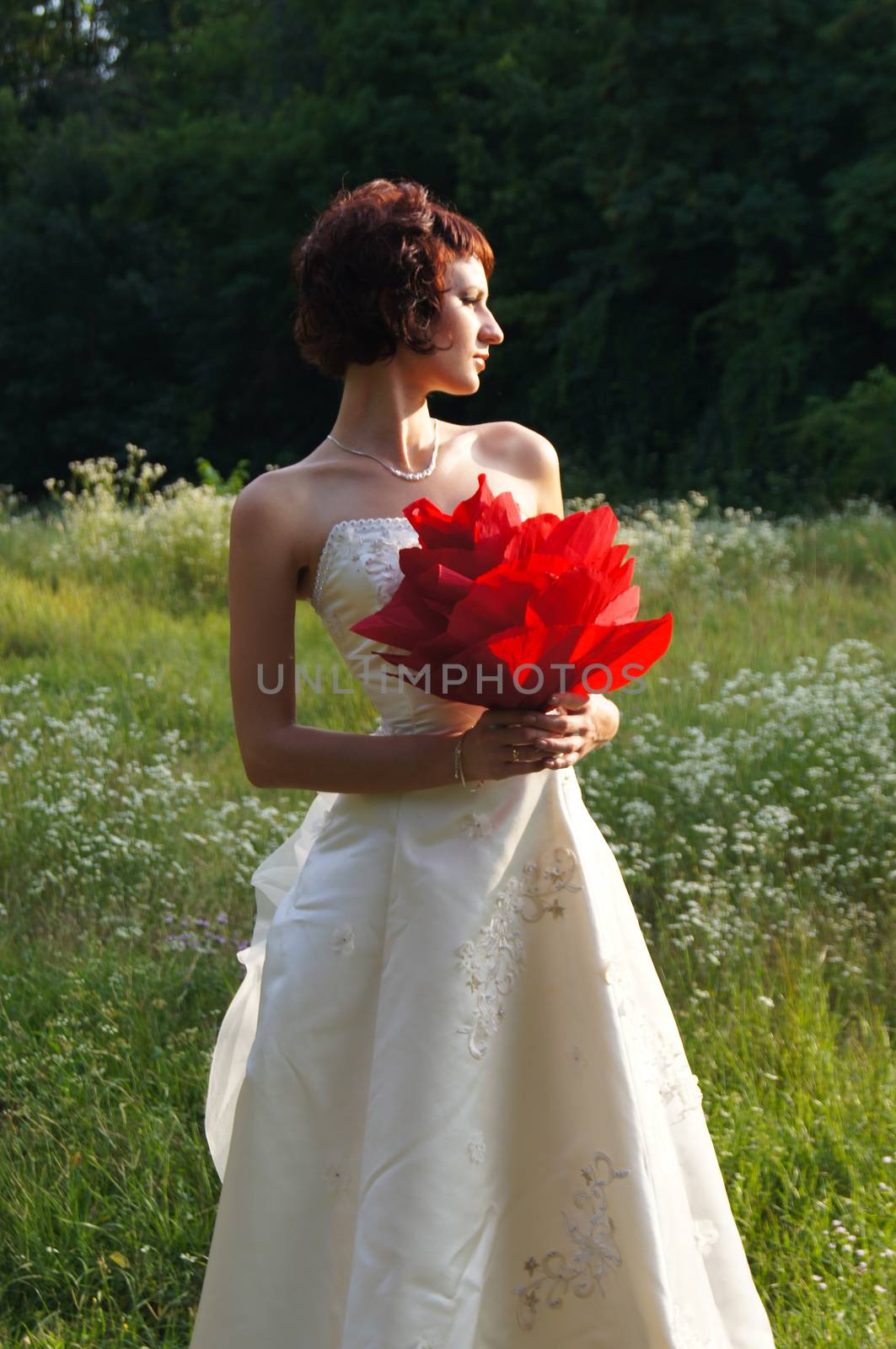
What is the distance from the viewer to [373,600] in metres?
2.04

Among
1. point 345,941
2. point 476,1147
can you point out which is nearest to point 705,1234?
point 476,1147

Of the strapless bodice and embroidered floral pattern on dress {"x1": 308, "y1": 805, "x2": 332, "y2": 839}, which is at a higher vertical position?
the strapless bodice

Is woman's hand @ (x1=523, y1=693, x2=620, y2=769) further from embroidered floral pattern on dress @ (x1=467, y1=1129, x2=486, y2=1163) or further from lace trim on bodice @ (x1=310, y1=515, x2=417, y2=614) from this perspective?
embroidered floral pattern on dress @ (x1=467, y1=1129, x2=486, y2=1163)

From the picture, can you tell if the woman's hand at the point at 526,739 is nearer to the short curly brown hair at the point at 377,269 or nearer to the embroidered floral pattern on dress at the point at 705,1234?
the short curly brown hair at the point at 377,269

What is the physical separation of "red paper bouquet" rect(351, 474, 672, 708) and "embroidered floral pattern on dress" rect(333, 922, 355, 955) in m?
0.42

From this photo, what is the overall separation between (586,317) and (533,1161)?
21.0 metres

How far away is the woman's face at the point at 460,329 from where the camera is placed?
211cm

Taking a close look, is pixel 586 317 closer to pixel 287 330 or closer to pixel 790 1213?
pixel 287 330

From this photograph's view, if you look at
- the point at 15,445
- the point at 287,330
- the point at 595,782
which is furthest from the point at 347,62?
the point at 595,782

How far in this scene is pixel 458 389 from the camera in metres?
2.22

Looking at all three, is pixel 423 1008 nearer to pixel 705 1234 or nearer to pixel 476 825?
pixel 476 825

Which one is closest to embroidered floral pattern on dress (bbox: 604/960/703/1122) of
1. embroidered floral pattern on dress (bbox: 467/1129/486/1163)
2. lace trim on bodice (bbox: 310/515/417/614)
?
embroidered floral pattern on dress (bbox: 467/1129/486/1163)

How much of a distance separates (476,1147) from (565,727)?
63 cm

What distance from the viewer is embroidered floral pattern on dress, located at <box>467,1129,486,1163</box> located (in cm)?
193
